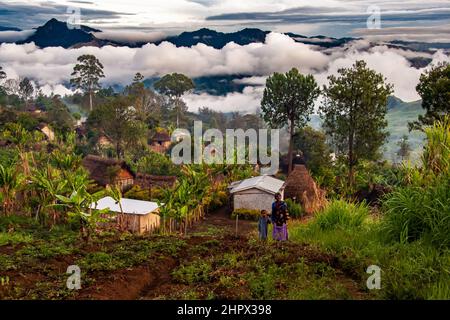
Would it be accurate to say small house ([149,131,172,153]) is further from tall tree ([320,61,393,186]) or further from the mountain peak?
the mountain peak

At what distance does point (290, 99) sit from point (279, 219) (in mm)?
32044

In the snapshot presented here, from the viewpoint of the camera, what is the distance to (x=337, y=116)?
106 feet

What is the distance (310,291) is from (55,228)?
50.0 ft

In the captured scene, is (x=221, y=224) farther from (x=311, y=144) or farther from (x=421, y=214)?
(x=311, y=144)

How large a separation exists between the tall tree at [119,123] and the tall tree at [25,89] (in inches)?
1802

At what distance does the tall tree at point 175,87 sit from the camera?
81.4m

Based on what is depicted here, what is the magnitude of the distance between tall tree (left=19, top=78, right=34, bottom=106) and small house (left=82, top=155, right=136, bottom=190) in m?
56.6

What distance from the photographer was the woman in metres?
10.3

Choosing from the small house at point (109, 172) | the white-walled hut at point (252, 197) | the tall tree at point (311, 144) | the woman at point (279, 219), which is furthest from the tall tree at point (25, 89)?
the woman at point (279, 219)

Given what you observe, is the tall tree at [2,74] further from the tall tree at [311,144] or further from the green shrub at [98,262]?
the green shrub at [98,262]

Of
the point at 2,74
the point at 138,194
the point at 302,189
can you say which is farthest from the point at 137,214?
the point at 2,74

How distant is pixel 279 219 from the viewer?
10.4 meters

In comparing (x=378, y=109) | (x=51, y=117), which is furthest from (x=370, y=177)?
(x=51, y=117)

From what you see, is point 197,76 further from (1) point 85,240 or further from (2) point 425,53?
(1) point 85,240
